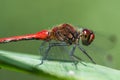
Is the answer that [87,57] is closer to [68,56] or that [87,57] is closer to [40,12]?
[68,56]

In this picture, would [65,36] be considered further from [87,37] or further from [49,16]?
[49,16]

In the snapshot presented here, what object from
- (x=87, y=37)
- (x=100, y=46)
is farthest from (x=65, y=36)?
(x=100, y=46)

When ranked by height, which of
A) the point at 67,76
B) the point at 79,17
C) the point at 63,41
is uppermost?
the point at 79,17

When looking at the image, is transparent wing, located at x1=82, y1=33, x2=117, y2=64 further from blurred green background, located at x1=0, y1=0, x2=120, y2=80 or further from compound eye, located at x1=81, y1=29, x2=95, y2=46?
blurred green background, located at x1=0, y1=0, x2=120, y2=80

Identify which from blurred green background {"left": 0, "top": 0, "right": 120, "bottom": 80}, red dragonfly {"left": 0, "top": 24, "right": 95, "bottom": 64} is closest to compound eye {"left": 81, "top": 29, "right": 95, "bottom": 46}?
red dragonfly {"left": 0, "top": 24, "right": 95, "bottom": 64}

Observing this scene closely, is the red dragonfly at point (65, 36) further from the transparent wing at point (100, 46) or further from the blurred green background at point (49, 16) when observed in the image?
the blurred green background at point (49, 16)

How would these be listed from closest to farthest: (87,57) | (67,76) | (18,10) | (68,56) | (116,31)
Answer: (67,76) → (68,56) → (87,57) → (116,31) → (18,10)

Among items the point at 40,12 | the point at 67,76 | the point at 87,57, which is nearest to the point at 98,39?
the point at 87,57
